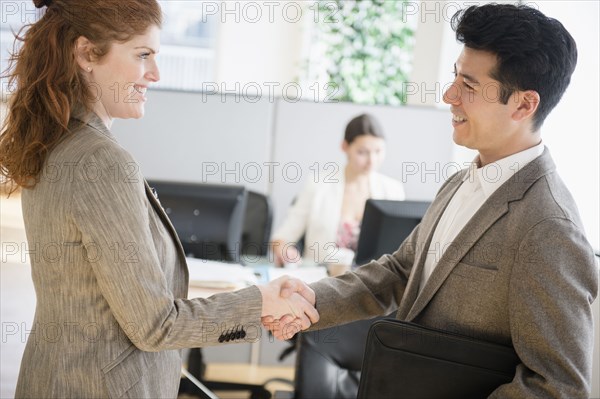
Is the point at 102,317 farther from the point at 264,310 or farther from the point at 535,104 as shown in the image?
the point at 535,104

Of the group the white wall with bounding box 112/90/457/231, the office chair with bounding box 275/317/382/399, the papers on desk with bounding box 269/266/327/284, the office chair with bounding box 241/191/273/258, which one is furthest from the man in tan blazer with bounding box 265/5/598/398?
the white wall with bounding box 112/90/457/231

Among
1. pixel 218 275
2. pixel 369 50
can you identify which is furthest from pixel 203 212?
pixel 369 50

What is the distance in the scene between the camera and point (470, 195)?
1863 mm

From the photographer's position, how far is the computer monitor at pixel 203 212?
3.00m

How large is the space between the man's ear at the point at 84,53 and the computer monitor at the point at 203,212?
138cm

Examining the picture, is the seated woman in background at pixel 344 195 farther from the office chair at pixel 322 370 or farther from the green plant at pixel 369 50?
the green plant at pixel 369 50

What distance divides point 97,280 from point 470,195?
2.94ft

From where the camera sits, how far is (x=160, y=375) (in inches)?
65.0

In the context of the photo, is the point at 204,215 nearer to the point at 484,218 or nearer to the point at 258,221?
the point at 258,221

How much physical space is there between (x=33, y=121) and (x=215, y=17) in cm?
614

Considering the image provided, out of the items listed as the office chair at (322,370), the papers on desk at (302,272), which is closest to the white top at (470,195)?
the office chair at (322,370)

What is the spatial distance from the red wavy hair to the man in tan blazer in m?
0.82

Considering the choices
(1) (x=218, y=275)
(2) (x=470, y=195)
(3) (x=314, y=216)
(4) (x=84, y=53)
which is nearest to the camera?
(4) (x=84, y=53)

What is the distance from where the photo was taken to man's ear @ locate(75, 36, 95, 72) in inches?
61.7
